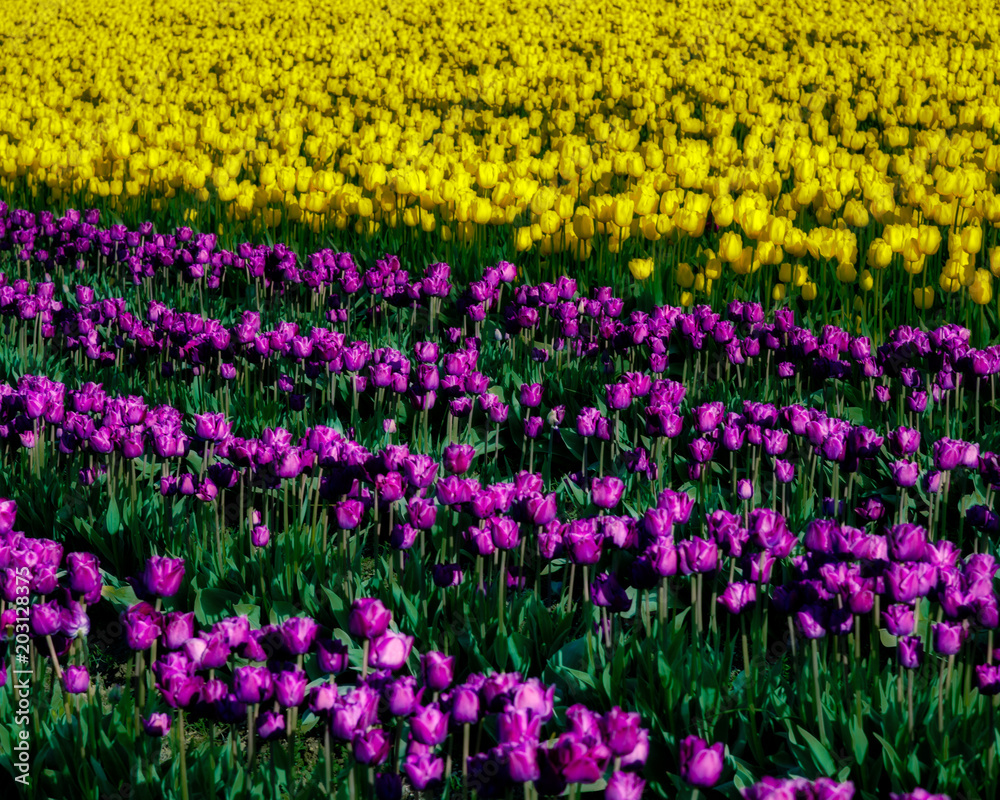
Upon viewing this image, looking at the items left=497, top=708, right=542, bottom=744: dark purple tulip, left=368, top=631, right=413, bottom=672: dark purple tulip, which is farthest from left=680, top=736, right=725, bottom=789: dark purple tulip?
left=368, top=631, right=413, bottom=672: dark purple tulip

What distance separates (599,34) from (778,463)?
42.3 feet

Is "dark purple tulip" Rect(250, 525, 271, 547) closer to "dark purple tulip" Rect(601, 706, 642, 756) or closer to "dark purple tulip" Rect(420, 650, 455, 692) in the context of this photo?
"dark purple tulip" Rect(420, 650, 455, 692)

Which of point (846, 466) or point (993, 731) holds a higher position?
point (846, 466)

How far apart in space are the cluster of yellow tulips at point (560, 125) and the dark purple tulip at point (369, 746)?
3520mm

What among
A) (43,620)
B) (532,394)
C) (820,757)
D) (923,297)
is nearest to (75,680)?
(43,620)

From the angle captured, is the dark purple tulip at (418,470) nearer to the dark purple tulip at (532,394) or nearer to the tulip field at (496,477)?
the tulip field at (496,477)

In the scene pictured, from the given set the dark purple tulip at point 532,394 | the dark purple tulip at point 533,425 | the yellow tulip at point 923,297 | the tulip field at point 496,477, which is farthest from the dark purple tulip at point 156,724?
the yellow tulip at point 923,297

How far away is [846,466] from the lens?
112 inches

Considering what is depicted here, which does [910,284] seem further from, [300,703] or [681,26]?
[681,26]

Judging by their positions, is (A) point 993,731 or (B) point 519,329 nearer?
(A) point 993,731

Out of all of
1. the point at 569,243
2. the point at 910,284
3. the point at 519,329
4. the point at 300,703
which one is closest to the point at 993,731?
the point at 300,703

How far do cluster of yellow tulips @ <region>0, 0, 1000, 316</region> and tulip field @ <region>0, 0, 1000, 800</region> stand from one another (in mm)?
59

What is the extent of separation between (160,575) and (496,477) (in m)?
1.71

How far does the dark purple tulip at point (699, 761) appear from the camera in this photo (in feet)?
5.37
